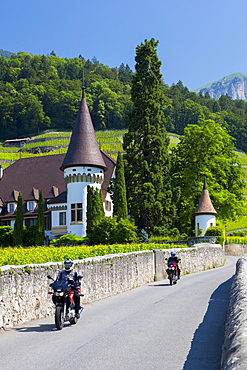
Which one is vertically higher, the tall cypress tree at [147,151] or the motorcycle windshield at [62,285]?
the tall cypress tree at [147,151]

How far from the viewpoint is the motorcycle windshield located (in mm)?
11352

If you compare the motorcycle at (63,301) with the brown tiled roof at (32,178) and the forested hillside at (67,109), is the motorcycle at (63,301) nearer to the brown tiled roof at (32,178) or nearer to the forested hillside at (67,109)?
the brown tiled roof at (32,178)

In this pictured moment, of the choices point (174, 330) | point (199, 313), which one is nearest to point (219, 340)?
point (174, 330)

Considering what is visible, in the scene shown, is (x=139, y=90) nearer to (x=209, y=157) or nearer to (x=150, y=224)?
(x=209, y=157)

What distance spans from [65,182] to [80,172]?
4375mm

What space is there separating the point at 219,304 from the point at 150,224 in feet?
112

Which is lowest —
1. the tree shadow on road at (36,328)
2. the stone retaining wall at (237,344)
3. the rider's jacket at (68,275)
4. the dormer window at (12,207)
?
the tree shadow on road at (36,328)

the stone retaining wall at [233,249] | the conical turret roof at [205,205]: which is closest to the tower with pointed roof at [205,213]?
the conical turret roof at [205,205]

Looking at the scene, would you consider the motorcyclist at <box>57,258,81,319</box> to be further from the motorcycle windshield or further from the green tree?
the green tree

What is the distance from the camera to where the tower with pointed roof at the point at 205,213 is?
161 ft

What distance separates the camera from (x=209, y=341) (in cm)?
948

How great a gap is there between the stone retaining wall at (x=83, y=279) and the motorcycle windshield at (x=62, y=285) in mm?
943

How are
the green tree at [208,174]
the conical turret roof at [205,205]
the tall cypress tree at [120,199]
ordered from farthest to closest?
the green tree at [208,174]
the conical turret roof at [205,205]
the tall cypress tree at [120,199]

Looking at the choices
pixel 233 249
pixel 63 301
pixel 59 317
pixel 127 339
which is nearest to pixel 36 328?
pixel 59 317
